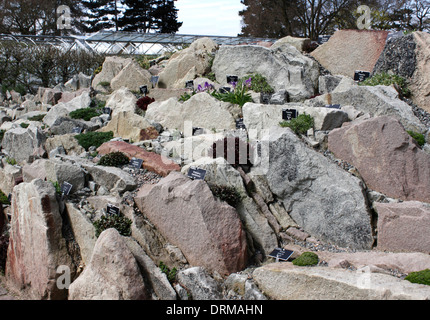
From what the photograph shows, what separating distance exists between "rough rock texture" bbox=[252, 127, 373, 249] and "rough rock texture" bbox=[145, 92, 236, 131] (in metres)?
2.74

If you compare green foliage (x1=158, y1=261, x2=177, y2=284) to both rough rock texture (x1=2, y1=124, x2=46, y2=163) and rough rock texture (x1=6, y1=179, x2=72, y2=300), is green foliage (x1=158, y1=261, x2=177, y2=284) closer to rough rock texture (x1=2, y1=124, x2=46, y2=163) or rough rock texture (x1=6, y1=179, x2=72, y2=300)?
rough rock texture (x1=6, y1=179, x2=72, y2=300)

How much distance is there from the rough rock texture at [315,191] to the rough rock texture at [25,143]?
792 centimetres

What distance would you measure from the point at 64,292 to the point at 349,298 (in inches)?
211

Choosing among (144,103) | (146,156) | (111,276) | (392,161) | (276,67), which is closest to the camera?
(111,276)

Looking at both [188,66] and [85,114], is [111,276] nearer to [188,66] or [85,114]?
[85,114]

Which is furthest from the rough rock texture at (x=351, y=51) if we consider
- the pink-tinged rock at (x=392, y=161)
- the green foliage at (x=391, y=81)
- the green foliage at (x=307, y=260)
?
the green foliage at (x=307, y=260)

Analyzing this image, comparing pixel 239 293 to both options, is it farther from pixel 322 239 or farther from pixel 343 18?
pixel 343 18

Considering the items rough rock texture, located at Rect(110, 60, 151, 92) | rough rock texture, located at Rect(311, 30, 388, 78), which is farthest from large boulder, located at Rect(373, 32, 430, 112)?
rough rock texture, located at Rect(110, 60, 151, 92)

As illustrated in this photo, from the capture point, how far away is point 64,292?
8078 mm

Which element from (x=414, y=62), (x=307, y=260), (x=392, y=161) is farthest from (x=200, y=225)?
(x=414, y=62)

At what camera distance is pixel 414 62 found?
13070 millimetres

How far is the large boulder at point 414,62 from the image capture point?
503 inches

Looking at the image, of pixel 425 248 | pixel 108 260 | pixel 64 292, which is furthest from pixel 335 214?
pixel 64 292

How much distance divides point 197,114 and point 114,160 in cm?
357
